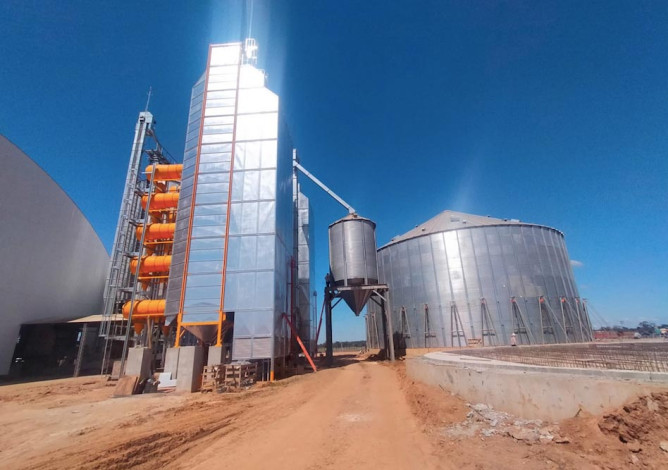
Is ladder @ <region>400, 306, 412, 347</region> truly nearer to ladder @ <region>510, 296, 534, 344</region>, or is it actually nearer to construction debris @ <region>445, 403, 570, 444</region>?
ladder @ <region>510, 296, 534, 344</region>

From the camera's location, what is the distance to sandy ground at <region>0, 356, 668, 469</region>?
4.94 metres

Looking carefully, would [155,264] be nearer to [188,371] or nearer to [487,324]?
[188,371]

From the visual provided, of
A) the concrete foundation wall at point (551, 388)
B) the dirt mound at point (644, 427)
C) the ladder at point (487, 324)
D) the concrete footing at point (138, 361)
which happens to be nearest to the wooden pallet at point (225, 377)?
the concrete footing at point (138, 361)

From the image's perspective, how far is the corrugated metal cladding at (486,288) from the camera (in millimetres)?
31062

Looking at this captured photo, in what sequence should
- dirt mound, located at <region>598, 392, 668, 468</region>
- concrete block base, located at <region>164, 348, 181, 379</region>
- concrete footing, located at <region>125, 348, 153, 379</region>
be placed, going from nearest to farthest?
dirt mound, located at <region>598, 392, 668, 468</region> → concrete footing, located at <region>125, 348, 153, 379</region> → concrete block base, located at <region>164, 348, 181, 379</region>

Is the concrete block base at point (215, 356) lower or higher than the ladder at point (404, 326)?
lower

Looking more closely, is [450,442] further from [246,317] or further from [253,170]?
[253,170]

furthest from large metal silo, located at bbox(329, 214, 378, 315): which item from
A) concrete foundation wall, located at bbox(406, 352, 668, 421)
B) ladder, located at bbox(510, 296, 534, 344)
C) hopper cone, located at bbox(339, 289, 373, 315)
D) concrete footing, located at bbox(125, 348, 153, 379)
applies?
concrete foundation wall, located at bbox(406, 352, 668, 421)

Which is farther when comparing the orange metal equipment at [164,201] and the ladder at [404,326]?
the ladder at [404,326]

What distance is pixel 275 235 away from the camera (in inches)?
806

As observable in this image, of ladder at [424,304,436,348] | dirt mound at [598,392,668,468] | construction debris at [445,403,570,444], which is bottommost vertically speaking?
construction debris at [445,403,570,444]

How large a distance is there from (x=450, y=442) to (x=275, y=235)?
16.2 metres

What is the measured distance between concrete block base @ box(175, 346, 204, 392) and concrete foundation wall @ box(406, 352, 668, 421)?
39.7 ft

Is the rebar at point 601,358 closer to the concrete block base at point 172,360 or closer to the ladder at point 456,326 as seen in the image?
the concrete block base at point 172,360
